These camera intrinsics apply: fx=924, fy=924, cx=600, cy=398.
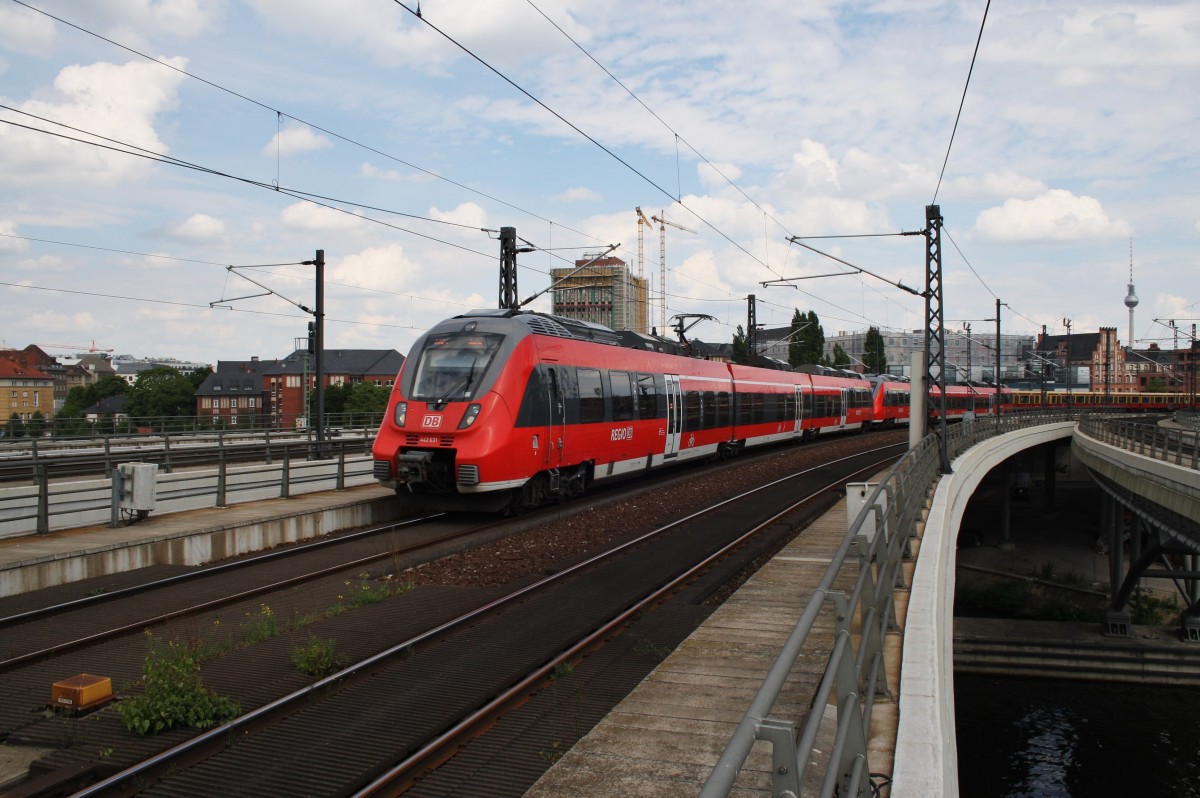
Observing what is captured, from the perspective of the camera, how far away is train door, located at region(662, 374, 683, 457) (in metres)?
24.3

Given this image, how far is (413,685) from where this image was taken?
7.58 meters

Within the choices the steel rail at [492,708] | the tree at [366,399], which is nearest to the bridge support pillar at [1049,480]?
the tree at [366,399]

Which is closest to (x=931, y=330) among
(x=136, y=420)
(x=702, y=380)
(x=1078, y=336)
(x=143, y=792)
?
(x=702, y=380)

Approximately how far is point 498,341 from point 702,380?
11.8 metres

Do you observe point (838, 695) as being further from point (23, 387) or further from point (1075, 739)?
point (23, 387)

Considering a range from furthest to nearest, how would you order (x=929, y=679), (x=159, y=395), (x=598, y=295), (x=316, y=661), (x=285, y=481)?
(x=598, y=295) < (x=159, y=395) < (x=285, y=481) < (x=316, y=661) < (x=929, y=679)

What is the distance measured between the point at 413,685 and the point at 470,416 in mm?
8666

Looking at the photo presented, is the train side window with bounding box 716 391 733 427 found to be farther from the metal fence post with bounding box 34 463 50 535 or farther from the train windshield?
the metal fence post with bounding box 34 463 50 535

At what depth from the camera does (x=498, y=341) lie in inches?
656

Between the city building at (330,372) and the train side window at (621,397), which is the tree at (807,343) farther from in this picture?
the train side window at (621,397)

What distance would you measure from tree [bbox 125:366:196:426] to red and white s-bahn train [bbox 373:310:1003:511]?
53.4m

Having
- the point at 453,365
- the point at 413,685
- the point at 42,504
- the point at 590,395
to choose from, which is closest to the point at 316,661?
the point at 413,685

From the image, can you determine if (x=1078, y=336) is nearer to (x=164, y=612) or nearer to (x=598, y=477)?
(x=598, y=477)

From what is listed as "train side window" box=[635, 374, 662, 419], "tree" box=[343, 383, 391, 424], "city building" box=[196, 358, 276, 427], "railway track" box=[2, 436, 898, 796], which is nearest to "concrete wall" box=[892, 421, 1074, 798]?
"railway track" box=[2, 436, 898, 796]
